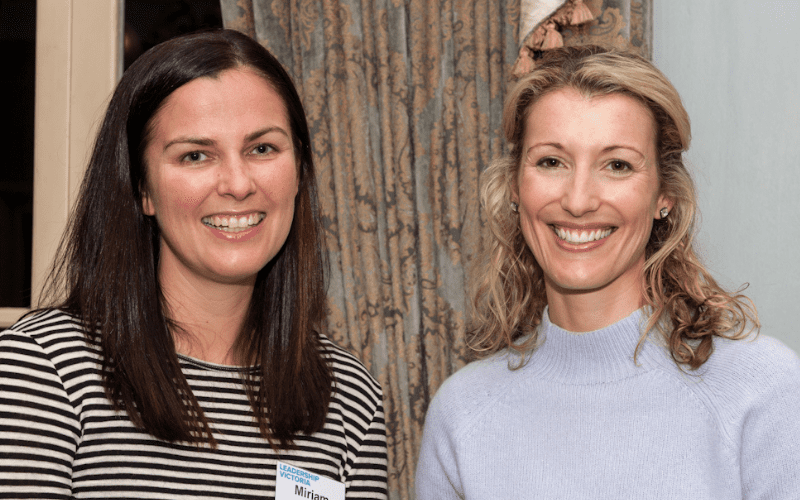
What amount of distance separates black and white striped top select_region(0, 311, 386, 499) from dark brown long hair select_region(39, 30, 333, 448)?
0.03 meters

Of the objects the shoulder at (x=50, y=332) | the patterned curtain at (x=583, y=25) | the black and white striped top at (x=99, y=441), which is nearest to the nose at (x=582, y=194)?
the black and white striped top at (x=99, y=441)

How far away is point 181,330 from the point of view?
4.87ft

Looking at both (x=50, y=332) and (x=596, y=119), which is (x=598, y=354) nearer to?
(x=596, y=119)

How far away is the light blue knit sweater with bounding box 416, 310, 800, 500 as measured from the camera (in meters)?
1.29

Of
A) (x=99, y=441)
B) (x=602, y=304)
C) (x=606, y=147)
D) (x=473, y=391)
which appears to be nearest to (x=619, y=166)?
(x=606, y=147)

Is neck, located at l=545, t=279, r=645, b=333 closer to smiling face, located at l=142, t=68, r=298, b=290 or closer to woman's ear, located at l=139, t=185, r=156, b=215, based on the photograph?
smiling face, located at l=142, t=68, r=298, b=290

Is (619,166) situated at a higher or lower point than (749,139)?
lower

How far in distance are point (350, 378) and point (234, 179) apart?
0.54 metres

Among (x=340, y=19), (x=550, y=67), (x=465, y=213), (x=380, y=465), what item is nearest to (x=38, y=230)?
(x=340, y=19)

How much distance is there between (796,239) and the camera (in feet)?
8.11

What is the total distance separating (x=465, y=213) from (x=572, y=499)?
4.99ft

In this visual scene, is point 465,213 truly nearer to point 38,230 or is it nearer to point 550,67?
point 550,67

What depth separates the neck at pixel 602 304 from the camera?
1.53 meters

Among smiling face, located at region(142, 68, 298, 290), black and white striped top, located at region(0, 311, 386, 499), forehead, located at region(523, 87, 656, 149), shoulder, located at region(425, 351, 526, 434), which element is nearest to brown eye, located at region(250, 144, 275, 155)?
smiling face, located at region(142, 68, 298, 290)
